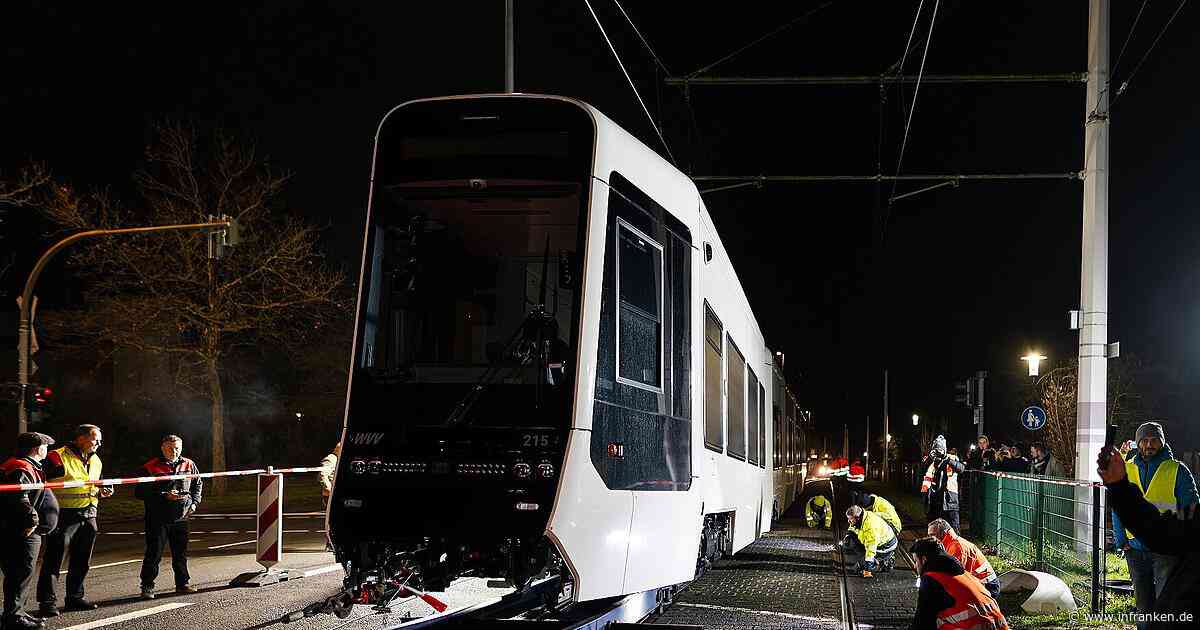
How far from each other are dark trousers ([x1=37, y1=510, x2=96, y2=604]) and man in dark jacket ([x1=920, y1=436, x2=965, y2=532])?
11371 millimetres

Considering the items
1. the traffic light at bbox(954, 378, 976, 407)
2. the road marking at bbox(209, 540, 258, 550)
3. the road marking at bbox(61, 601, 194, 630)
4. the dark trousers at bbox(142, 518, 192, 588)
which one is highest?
the traffic light at bbox(954, 378, 976, 407)

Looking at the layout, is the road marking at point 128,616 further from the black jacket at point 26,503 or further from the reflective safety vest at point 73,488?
the reflective safety vest at point 73,488

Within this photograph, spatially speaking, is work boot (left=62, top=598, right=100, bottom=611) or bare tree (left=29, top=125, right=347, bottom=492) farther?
bare tree (left=29, top=125, right=347, bottom=492)

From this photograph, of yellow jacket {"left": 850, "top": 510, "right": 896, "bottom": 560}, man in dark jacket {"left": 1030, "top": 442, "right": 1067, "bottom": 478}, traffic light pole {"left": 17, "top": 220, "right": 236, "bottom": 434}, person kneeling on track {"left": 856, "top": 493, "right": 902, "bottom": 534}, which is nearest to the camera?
yellow jacket {"left": 850, "top": 510, "right": 896, "bottom": 560}

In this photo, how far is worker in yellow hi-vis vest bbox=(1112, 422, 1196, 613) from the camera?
31.0ft

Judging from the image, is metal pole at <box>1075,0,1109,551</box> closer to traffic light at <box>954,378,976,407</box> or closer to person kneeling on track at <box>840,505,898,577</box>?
person kneeling on track at <box>840,505,898,577</box>

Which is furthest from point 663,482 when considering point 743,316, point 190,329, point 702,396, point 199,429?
point 199,429

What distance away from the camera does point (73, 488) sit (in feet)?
37.2

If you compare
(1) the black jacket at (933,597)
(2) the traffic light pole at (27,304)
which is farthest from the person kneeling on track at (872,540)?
(2) the traffic light pole at (27,304)

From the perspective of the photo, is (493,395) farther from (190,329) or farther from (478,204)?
(190,329)

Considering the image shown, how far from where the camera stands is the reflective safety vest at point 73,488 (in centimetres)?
1125

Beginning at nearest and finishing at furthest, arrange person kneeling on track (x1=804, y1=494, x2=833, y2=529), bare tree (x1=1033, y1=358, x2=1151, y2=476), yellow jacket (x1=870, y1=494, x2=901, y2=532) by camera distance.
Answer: yellow jacket (x1=870, y1=494, x2=901, y2=532) → person kneeling on track (x1=804, y1=494, x2=833, y2=529) → bare tree (x1=1033, y1=358, x2=1151, y2=476)

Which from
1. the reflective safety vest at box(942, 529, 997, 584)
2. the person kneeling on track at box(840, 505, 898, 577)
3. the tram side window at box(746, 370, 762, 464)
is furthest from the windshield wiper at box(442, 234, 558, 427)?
the person kneeling on track at box(840, 505, 898, 577)

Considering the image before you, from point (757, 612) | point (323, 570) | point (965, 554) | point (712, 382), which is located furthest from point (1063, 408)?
point (712, 382)
